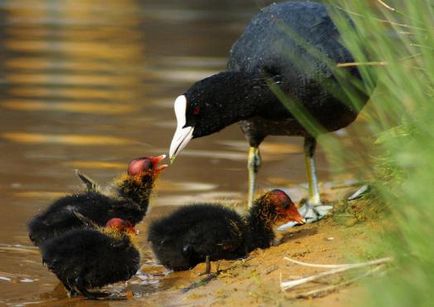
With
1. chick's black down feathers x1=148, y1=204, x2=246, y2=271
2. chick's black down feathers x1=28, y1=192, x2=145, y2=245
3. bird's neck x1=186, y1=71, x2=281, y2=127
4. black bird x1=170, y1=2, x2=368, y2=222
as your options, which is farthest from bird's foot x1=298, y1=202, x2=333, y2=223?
chick's black down feathers x1=28, y1=192, x2=145, y2=245

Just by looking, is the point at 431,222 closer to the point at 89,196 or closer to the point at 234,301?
the point at 234,301

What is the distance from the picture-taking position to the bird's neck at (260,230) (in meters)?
6.80

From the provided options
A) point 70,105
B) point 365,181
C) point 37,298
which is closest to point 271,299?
point 365,181

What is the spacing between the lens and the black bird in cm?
710

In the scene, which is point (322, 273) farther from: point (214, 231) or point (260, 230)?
point (260, 230)

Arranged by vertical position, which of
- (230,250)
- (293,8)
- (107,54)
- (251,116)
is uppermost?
(293,8)

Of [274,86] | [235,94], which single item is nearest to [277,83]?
[235,94]

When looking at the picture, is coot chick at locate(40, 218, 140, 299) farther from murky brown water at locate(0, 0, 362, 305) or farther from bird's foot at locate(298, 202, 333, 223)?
bird's foot at locate(298, 202, 333, 223)

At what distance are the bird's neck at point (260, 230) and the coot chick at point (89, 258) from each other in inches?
30.4

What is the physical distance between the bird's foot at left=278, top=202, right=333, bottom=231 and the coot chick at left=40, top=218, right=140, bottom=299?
1470 millimetres

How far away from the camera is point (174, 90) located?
13492 mm

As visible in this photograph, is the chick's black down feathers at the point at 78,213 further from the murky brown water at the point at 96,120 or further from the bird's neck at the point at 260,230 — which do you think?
the bird's neck at the point at 260,230

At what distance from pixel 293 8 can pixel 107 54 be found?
8884mm

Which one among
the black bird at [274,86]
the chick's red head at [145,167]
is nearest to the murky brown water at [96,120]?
the chick's red head at [145,167]
